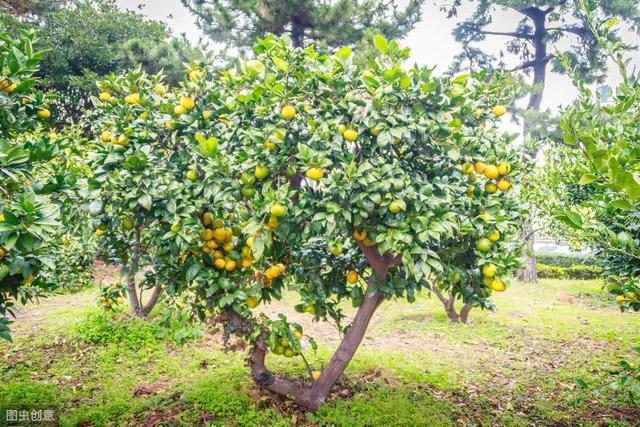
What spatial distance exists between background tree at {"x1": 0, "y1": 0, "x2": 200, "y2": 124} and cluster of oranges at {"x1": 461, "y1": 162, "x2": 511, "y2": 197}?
10624 millimetres

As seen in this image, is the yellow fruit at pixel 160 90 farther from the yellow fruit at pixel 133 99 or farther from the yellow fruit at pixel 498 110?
the yellow fruit at pixel 498 110

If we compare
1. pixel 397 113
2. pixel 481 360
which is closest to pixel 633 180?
pixel 397 113

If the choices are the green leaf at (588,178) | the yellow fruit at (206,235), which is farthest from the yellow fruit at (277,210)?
the green leaf at (588,178)

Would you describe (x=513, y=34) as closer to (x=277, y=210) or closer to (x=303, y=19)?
(x=303, y=19)

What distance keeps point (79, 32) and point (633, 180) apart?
14841 mm

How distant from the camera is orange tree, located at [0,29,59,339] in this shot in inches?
67.4

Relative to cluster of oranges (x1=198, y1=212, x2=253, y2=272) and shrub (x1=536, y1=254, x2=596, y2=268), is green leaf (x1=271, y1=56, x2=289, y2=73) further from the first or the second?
shrub (x1=536, y1=254, x2=596, y2=268)

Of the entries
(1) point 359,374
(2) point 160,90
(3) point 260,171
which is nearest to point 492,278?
(3) point 260,171

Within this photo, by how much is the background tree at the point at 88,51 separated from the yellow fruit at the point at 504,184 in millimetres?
10730

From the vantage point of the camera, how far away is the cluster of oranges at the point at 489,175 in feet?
8.08

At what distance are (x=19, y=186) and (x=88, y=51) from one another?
40.5ft

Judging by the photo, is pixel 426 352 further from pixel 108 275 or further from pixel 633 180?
pixel 108 275

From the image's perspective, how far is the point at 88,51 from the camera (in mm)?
12211

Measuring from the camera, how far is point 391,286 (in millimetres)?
2830
